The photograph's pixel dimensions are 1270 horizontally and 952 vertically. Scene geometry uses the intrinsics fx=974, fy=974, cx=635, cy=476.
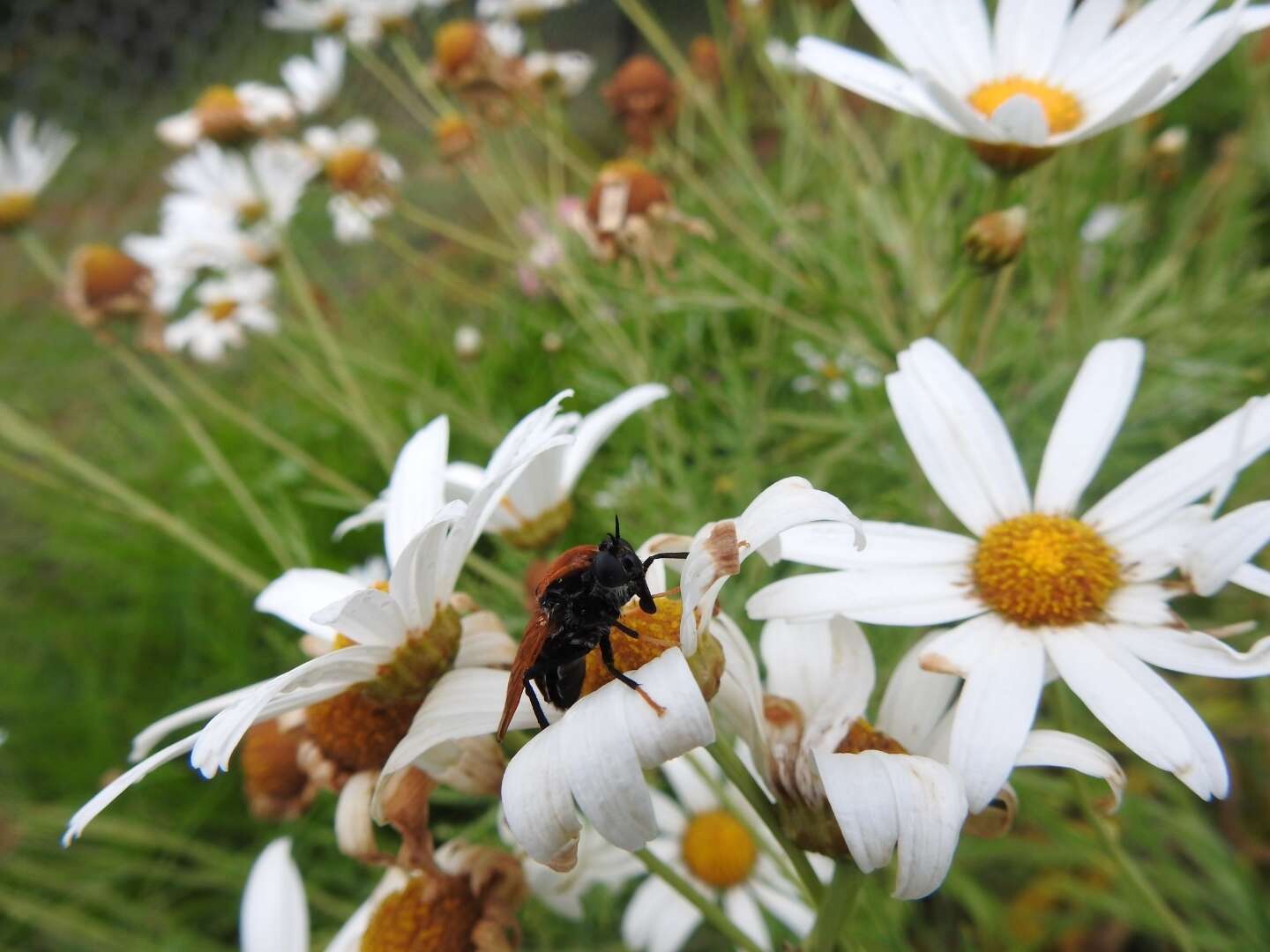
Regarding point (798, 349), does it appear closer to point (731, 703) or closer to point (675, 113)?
point (675, 113)

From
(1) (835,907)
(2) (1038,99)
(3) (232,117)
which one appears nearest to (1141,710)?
A: (1) (835,907)

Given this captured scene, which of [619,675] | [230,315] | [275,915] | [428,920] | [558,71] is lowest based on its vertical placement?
[230,315]

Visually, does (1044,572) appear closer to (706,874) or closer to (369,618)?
(369,618)

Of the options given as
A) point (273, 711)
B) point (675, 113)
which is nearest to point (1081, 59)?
point (273, 711)

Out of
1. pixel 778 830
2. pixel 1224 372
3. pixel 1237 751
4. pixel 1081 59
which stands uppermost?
pixel 1081 59

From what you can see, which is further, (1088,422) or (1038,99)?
(1038,99)

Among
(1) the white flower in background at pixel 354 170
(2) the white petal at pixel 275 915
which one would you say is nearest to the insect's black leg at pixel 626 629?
(2) the white petal at pixel 275 915
